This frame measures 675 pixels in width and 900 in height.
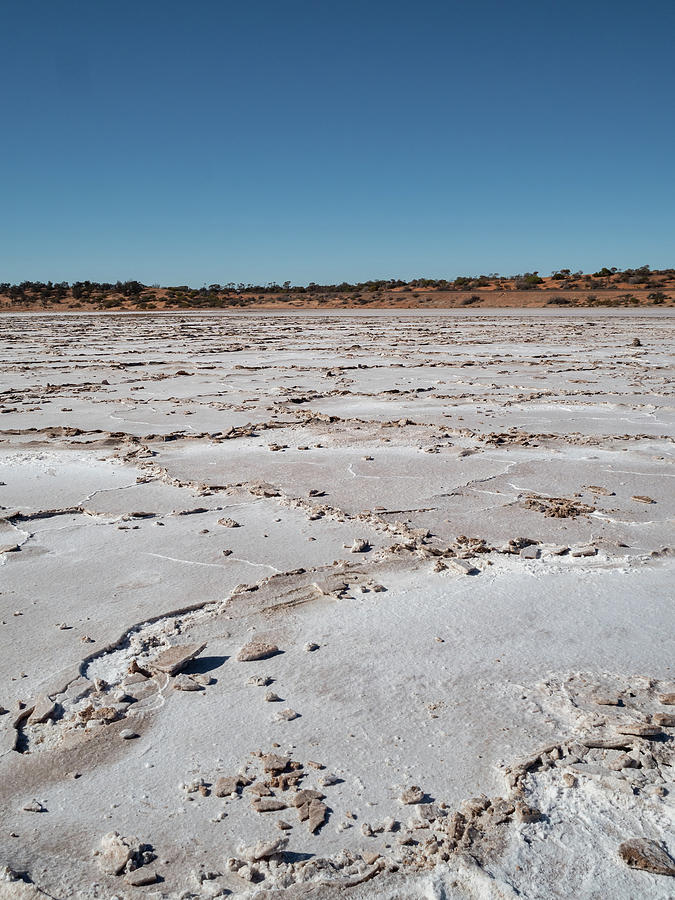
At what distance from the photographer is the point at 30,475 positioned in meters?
5.12

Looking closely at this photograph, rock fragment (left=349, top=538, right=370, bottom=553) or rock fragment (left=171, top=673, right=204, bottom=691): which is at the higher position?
rock fragment (left=349, top=538, right=370, bottom=553)

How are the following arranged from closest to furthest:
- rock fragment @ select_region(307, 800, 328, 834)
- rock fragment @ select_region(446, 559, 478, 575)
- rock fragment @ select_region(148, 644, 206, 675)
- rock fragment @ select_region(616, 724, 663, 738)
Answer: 1. rock fragment @ select_region(307, 800, 328, 834)
2. rock fragment @ select_region(616, 724, 663, 738)
3. rock fragment @ select_region(148, 644, 206, 675)
4. rock fragment @ select_region(446, 559, 478, 575)

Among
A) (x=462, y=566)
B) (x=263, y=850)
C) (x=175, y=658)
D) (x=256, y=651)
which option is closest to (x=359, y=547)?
(x=462, y=566)

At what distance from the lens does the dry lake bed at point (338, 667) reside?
1769 mm

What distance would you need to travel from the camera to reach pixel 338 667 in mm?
2619

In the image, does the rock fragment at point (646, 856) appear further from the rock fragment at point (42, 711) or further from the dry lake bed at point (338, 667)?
the rock fragment at point (42, 711)

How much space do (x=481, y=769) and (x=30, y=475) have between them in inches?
157

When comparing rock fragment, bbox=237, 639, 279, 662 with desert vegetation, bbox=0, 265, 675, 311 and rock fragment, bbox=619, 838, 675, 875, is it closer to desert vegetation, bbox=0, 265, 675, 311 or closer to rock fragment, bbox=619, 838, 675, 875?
rock fragment, bbox=619, 838, 675, 875

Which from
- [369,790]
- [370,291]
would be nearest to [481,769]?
[369,790]

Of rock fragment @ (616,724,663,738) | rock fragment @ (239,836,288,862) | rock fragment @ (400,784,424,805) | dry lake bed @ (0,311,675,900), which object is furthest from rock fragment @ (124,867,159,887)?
rock fragment @ (616,724,663,738)

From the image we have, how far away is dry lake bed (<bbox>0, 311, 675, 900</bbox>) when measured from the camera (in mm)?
1769

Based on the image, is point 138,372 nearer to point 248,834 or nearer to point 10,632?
point 10,632

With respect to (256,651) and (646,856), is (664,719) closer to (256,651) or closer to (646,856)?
(646,856)

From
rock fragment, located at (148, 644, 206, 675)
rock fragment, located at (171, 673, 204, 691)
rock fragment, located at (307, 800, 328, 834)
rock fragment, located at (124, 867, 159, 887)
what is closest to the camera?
rock fragment, located at (124, 867, 159, 887)
